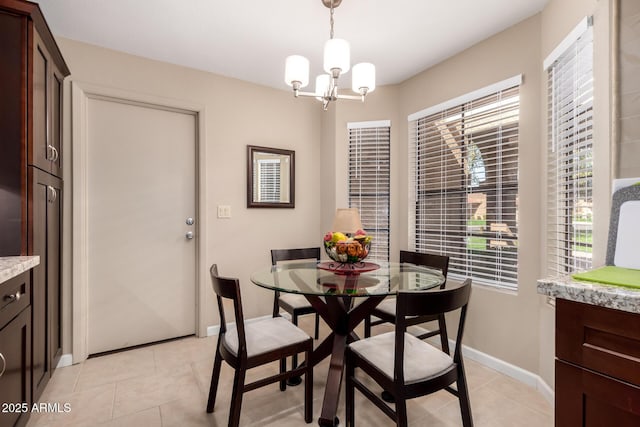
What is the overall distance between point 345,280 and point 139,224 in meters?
1.92

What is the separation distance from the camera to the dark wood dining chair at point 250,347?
1513 millimetres

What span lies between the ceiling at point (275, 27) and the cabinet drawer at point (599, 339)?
76.9 inches

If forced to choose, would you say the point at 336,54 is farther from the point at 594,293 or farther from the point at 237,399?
the point at 237,399

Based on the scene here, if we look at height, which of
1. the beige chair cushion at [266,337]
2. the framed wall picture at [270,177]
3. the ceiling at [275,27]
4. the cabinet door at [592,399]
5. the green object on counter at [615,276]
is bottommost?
the beige chair cushion at [266,337]

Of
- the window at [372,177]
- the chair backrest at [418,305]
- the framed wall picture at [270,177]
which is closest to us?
the chair backrest at [418,305]

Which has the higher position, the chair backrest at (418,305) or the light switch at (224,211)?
the light switch at (224,211)

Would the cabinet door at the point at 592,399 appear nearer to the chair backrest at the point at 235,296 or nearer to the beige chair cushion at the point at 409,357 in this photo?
the beige chair cushion at the point at 409,357

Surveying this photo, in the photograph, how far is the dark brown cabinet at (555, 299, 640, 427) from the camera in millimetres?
777

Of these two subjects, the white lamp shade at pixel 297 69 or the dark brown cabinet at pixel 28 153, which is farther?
the white lamp shade at pixel 297 69

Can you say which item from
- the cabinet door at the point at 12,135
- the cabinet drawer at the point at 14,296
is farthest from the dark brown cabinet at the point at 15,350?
the cabinet door at the point at 12,135

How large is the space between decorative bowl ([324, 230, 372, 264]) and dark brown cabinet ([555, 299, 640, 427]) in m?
1.22

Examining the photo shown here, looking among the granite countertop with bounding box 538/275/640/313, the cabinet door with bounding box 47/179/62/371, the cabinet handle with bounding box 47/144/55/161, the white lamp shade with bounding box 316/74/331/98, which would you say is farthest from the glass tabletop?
the cabinet handle with bounding box 47/144/55/161

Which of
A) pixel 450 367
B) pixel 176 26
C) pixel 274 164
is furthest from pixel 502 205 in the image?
pixel 176 26

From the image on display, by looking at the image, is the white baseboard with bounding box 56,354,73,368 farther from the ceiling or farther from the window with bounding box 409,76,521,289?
the window with bounding box 409,76,521,289
